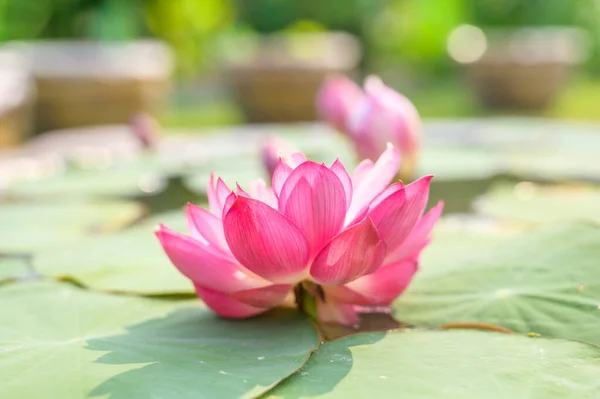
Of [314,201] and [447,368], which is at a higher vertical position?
[314,201]

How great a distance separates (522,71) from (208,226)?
4.90 m

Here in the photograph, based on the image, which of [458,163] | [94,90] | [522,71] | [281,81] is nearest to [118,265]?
[458,163]

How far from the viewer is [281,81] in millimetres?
4090

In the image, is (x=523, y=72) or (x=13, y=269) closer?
(x=13, y=269)

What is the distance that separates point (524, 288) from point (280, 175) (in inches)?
8.9

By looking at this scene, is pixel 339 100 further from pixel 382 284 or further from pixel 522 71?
pixel 522 71

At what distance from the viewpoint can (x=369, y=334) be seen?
495 mm

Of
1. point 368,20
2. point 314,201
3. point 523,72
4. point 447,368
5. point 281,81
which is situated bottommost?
point 447,368

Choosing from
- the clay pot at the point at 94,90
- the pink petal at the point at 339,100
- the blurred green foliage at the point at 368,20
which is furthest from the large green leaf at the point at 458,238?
the blurred green foliage at the point at 368,20

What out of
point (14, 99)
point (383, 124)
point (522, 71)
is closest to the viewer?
point (383, 124)

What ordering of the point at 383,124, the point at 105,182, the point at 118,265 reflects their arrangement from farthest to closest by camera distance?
the point at 105,182, the point at 383,124, the point at 118,265

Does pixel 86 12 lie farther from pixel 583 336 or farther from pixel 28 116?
pixel 583 336

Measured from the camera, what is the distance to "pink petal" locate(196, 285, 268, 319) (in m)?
0.52

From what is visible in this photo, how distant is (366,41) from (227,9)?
1293 mm
